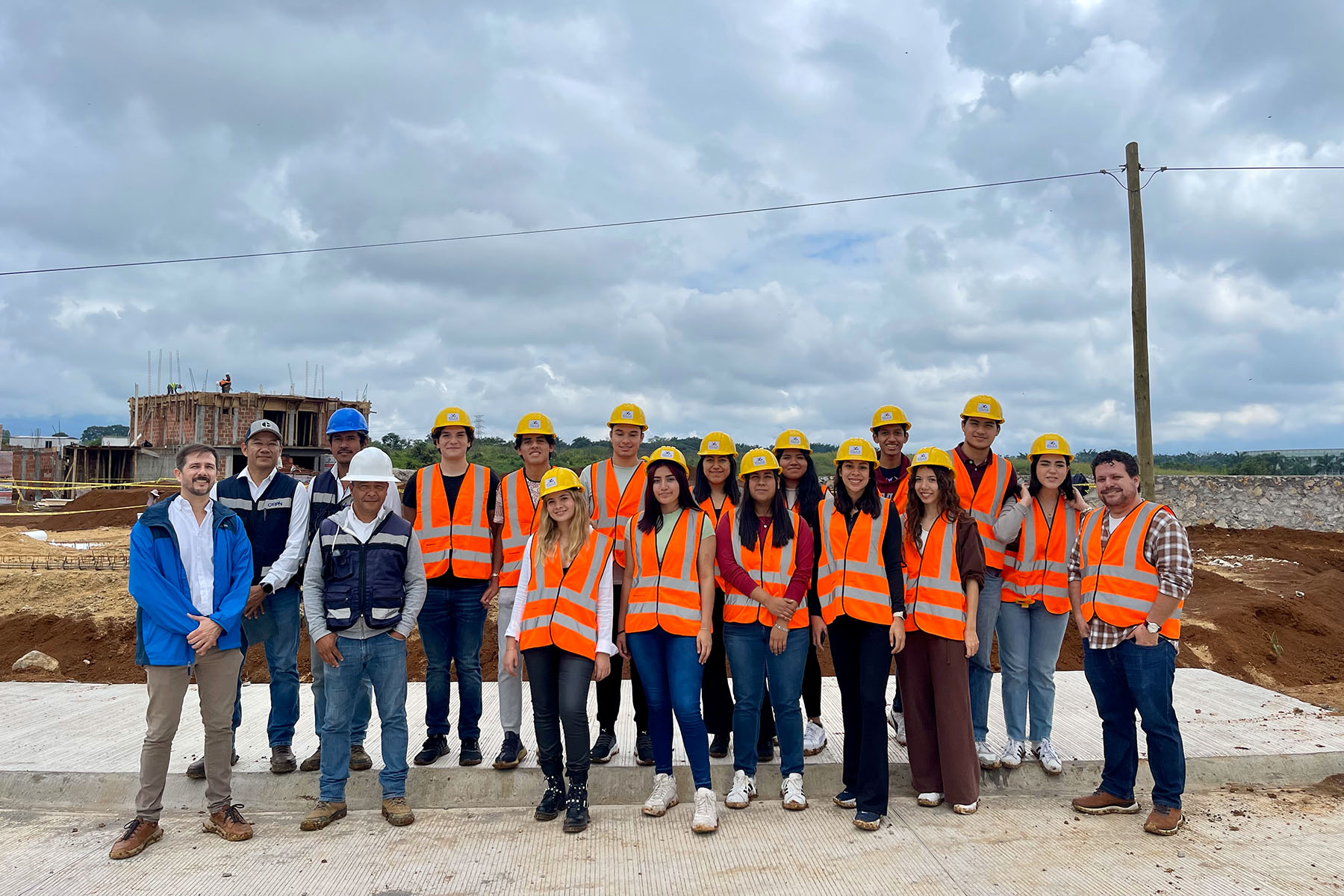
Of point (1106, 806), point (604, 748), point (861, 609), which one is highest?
point (861, 609)

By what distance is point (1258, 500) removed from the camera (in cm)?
2255

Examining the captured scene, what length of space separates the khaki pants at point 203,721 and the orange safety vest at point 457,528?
46.6 inches

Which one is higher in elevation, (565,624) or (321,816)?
(565,624)

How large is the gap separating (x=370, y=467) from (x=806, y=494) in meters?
2.68

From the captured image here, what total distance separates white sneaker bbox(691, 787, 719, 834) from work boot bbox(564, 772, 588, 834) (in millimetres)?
603

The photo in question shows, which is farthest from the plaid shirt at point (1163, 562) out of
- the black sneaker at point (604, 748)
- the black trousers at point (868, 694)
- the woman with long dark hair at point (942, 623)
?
the black sneaker at point (604, 748)

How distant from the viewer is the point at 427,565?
5008mm

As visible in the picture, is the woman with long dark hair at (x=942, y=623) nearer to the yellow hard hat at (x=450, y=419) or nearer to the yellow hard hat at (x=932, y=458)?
the yellow hard hat at (x=932, y=458)

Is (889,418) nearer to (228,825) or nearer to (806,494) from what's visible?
(806,494)

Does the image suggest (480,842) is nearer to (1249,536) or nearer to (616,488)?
(616,488)

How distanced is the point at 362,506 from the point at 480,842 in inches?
76.4

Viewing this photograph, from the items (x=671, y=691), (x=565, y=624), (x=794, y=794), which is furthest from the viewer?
(x=794, y=794)

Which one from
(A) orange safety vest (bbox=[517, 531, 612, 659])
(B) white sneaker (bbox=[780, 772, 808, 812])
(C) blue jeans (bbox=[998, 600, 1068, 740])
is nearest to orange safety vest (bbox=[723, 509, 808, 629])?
(A) orange safety vest (bbox=[517, 531, 612, 659])

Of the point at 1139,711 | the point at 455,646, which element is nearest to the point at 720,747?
the point at 455,646
